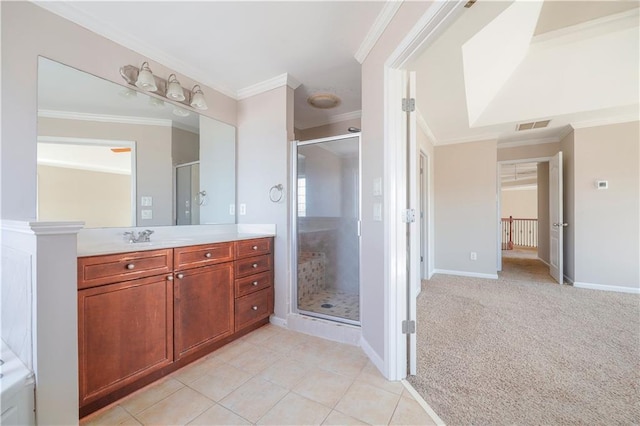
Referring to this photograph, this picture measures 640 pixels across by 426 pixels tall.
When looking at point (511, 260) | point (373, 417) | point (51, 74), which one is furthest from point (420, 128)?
point (511, 260)

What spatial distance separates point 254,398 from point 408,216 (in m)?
1.44

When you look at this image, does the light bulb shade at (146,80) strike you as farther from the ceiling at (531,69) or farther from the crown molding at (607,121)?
the crown molding at (607,121)

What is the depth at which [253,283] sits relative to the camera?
2303mm

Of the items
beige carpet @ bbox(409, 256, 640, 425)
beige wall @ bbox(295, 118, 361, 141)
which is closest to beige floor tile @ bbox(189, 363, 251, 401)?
beige carpet @ bbox(409, 256, 640, 425)

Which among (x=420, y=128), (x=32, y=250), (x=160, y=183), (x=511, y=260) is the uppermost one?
(x=420, y=128)

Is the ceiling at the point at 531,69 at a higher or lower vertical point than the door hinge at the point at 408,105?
higher

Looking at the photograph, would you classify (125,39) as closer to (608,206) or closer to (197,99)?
(197,99)

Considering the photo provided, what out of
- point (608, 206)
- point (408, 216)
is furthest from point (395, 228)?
point (608, 206)

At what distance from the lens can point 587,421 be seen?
1305 mm

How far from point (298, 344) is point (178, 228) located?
1463mm

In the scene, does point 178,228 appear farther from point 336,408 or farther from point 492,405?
point 492,405

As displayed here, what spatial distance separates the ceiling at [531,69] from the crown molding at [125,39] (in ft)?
6.26

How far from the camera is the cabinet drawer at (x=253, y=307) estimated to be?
2160mm

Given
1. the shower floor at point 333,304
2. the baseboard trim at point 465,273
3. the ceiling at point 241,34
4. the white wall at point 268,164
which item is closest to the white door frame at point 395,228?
the ceiling at point 241,34
